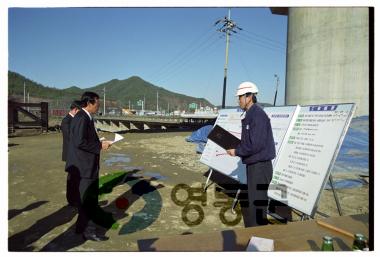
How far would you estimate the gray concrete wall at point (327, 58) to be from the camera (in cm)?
1243

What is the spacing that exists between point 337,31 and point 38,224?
13566 mm

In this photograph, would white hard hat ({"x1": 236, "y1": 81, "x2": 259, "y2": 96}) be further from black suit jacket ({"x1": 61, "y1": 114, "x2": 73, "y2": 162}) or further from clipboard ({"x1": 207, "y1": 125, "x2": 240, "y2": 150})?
black suit jacket ({"x1": 61, "y1": 114, "x2": 73, "y2": 162})

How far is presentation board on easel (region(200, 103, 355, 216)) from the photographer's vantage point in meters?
3.29

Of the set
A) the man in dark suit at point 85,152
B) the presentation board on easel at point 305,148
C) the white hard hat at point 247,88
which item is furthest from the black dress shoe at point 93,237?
the white hard hat at point 247,88

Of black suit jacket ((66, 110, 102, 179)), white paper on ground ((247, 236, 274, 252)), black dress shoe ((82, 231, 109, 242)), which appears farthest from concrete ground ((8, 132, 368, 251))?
white paper on ground ((247, 236, 274, 252))

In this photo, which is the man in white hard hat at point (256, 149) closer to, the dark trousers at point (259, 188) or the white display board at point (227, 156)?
the dark trousers at point (259, 188)

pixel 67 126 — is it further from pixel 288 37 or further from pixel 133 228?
pixel 288 37

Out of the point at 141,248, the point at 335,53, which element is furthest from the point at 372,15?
the point at 335,53

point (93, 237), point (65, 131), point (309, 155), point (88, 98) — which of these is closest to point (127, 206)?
point (93, 237)

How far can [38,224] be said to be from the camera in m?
4.46

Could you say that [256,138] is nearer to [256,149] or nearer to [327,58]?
[256,149]
